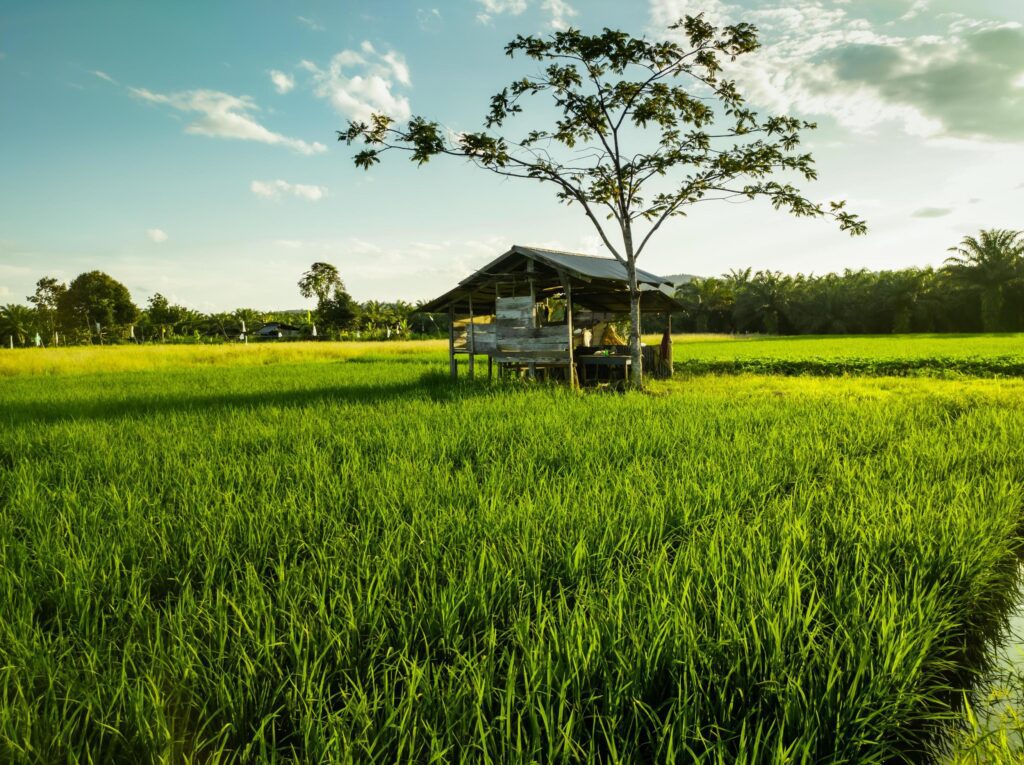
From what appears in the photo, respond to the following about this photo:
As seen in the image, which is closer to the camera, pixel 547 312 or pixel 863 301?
pixel 547 312

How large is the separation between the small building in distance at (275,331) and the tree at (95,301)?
11.9 metres

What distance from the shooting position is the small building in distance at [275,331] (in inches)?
2144

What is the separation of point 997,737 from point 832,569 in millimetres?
910

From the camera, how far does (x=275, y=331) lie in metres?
57.3

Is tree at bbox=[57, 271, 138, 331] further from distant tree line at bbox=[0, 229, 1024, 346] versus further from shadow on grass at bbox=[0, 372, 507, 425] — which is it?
shadow on grass at bbox=[0, 372, 507, 425]

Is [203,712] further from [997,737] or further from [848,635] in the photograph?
[997,737]

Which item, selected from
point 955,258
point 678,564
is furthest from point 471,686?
point 955,258

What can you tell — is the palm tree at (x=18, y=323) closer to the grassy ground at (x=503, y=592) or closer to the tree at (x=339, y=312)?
the tree at (x=339, y=312)

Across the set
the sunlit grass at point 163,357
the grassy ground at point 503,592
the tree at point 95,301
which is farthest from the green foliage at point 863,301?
the tree at point 95,301

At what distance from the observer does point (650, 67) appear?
35.5ft

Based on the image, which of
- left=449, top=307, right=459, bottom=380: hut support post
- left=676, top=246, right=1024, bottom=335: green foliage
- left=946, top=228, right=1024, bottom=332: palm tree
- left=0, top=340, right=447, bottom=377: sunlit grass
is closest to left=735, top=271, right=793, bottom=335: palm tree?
left=676, top=246, right=1024, bottom=335: green foliage

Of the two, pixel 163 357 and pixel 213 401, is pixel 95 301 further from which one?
pixel 213 401

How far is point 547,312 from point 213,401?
814 cm

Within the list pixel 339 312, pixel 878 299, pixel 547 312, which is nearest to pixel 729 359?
pixel 547 312
